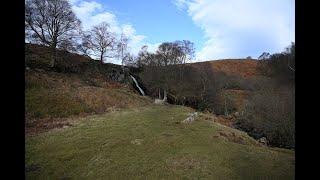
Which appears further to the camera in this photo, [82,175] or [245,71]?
[245,71]

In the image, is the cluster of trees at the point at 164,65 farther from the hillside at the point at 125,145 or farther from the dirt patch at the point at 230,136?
the dirt patch at the point at 230,136

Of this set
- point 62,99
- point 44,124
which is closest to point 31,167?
point 44,124

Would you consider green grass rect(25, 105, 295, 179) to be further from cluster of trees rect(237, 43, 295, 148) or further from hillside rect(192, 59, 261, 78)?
hillside rect(192, 59, 261, 78)

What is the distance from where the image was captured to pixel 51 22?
5078cm

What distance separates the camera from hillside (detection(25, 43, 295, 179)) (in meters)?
19.7

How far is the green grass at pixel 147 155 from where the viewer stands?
19.5 metres

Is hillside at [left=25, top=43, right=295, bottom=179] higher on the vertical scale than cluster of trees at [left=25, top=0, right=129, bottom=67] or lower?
lower

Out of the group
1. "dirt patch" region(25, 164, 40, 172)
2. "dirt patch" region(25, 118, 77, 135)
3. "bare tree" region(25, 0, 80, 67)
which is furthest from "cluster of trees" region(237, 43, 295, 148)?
"bare tree" region(25, 0, 80, 67)

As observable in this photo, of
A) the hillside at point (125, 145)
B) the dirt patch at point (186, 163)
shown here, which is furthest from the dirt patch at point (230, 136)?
the dirt patch at point (186, 163)

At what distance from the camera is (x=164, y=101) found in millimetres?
49469

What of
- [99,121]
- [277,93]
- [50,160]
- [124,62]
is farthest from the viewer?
[124,62]
